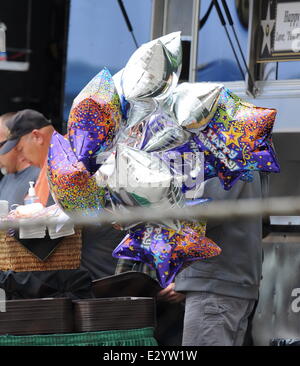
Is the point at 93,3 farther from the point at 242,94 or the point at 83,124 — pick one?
the point at 83,124

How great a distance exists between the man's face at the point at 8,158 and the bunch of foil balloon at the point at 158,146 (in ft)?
3.96

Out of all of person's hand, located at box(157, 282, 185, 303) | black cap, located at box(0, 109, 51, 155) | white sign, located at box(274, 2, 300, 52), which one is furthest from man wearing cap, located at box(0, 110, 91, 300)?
white sign, located at box(274, 2, 300, 52)

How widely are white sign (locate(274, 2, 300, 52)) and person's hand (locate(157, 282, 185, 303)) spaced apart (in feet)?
4.77

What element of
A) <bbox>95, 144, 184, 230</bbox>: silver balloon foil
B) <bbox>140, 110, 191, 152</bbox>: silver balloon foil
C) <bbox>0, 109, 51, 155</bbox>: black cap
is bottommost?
<bbox>0, 109, 51, 155</bbox>: black cap

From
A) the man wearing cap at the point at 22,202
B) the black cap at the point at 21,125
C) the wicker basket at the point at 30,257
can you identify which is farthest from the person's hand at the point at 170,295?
the black cap at the point at 21,125

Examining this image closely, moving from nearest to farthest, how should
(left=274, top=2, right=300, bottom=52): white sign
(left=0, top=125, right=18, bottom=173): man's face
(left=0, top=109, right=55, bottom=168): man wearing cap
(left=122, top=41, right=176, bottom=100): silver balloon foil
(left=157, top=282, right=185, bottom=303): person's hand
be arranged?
(left=122, top=41, right=176, bottom=100): silver balloon foil → (left=157, top=282, right=185, bottom=303): person's hand → (left=0, top=109, right=55, bottom=168): man wearing cap → (left=0, top=125, right=18, bottom=173): man's face → (left=274, top=2, right=300, bottom=52): white sign

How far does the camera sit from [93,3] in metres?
5.38

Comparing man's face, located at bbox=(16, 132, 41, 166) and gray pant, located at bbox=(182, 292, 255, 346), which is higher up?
man's face, located at bbox=(16, 132, 41, 166)

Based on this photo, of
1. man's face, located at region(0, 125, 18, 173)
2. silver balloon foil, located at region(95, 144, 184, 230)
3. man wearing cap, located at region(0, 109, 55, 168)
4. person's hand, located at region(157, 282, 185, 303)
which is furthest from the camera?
man's face, located at region(0, 125, 18, 173)

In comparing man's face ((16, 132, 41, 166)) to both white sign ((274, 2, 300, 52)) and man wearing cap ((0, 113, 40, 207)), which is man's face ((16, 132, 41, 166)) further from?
white sign ((274, 2, 300, 52))

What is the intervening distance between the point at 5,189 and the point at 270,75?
1360 millimetres

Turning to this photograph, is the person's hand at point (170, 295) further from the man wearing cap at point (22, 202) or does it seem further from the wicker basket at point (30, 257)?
the wicker basket at point (30, 257)

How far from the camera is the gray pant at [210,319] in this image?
3.52m

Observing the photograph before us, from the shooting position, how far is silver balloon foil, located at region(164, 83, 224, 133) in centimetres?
310
